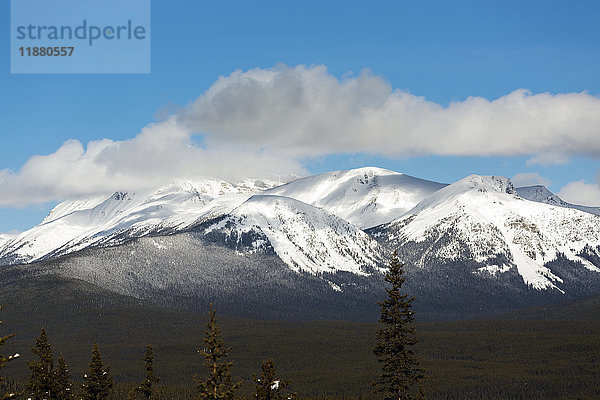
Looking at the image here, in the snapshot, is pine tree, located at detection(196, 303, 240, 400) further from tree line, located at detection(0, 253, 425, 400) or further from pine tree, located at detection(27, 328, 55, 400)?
pine tree, located at detection(27, 328, 55, 400)

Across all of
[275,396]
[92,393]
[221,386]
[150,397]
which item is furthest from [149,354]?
[221,386]

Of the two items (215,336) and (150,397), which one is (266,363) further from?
(150,397)

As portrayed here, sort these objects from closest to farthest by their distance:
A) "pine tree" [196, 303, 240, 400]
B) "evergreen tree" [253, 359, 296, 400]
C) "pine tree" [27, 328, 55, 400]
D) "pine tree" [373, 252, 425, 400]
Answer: "pine tree" [196, 303, 240, 400]
"evergreen tree" [253, 359, 296, 400]
"pine tree" [373, 252, 425, 400]
"pine tree" [27, 328, 55, 400]

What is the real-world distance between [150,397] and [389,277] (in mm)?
55334

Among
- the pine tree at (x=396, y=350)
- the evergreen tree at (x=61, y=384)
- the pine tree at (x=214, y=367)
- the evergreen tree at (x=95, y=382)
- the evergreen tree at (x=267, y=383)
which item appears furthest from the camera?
the evergreen tree at (x=61, y=384)

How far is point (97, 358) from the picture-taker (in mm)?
83438

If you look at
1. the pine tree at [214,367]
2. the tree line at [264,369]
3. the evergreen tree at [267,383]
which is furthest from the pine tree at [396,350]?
the pine tree at [214,367]

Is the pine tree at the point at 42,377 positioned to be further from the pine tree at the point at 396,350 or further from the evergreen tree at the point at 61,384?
the pine tree at the point at 396,350

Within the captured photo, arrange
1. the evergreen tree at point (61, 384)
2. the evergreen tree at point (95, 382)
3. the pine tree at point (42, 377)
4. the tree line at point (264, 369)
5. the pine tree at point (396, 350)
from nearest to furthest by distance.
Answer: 1. the tree line at point (264, 369)
2. the pine tree at point (396, 350)
3. the pine tree at point (42, 377)
4. the evergreen tree at point (95, 382)
5. the evergreen tree at point (61, 384)

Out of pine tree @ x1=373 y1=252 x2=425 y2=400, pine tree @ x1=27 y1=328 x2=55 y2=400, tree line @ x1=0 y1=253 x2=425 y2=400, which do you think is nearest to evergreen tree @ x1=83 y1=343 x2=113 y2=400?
tree line @ x1=0 y1=253 x2=425 y2=400

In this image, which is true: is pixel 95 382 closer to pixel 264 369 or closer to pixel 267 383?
pixel 267 383

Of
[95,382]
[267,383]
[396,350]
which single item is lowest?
[95,382]

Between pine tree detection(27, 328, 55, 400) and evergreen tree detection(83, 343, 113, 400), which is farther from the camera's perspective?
evergreen tree detection(83, 343, 113, 400)

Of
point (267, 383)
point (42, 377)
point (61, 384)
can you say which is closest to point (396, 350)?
point (267, 383)
